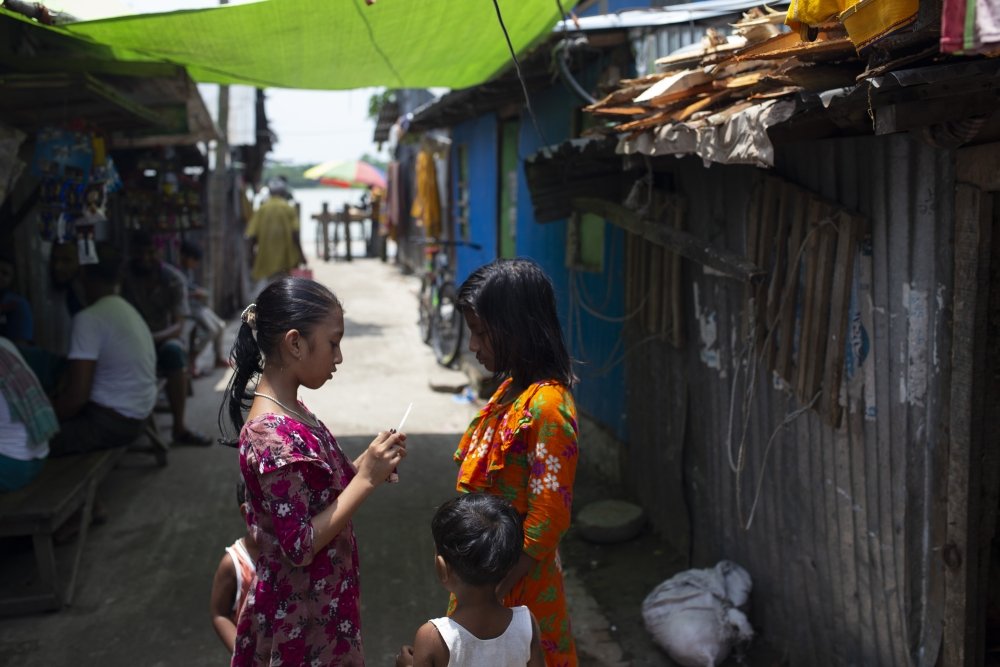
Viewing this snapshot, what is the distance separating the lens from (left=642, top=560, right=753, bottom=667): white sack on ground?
12.6 ft

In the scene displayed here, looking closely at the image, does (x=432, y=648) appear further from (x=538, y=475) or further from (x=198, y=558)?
(x=198, y=558)

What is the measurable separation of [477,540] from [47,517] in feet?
9.88

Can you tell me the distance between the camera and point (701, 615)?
393cm

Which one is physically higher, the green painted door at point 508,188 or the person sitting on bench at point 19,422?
the green painted door at point 508,188

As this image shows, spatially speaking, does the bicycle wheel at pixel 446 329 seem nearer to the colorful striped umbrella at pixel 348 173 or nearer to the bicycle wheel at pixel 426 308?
A: the bicycle wheel at pixel 426 308

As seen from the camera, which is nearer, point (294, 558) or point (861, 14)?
point (294, 558)

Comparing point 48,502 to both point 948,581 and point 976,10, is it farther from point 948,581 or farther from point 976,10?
point 976,10

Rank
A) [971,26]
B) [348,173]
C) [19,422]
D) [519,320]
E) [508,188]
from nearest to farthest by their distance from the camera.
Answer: [971,26], [519,320], [19,422], [508,188], [348,173]

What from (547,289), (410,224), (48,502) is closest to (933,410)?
(547,289)

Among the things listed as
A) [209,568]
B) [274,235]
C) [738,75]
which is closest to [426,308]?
[274,235]

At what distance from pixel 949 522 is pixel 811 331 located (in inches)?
35.7

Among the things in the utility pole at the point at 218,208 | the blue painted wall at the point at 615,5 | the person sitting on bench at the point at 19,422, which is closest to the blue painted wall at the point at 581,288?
the blue painted wall at the point at 615,5

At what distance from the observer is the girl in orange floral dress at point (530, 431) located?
2.19 metres

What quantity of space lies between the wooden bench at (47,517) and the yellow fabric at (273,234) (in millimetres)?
8003
